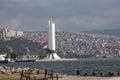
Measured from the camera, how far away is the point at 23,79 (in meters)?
46.9

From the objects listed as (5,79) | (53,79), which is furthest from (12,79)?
(53,79)

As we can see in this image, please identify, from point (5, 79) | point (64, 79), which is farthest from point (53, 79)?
point (5, 79)

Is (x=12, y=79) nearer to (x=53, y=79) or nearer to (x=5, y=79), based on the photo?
(x=5, y=79)

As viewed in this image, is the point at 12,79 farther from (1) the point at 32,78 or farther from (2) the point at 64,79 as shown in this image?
(2) the point at 64,79

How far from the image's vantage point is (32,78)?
158ft

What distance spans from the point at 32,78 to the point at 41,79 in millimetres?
908

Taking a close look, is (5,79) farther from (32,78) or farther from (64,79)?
(64,79)

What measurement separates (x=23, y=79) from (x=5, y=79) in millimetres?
1859

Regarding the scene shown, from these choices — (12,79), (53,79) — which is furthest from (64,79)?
(12,79)

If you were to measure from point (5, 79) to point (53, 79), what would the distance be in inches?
185

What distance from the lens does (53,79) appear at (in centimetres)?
4628

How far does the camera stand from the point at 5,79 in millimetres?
47625

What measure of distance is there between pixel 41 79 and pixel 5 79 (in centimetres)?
336

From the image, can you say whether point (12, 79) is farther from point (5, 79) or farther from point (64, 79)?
point (64, 79)
